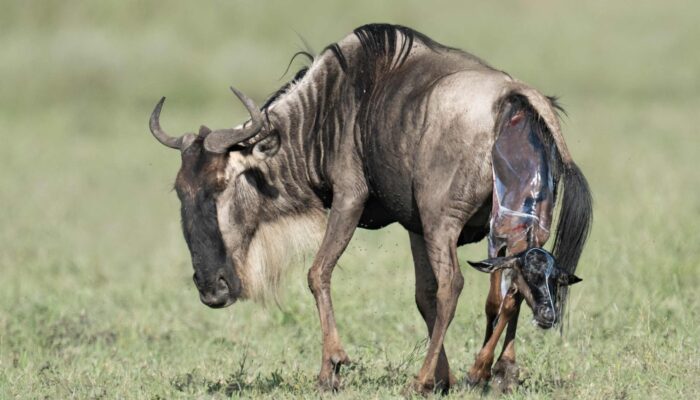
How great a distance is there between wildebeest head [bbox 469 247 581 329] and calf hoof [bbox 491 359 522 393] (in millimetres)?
564

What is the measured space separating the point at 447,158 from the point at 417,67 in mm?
796

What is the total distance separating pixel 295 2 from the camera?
29.1 m

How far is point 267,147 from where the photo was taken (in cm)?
739

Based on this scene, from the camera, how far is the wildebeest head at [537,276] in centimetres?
599

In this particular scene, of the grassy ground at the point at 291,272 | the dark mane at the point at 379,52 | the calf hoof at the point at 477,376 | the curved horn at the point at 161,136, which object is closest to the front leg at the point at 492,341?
the calf hoof at the point at 477,376

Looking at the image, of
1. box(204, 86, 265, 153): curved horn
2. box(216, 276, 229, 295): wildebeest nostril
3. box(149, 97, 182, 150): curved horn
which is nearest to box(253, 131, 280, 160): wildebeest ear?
box(204, 86, 265, 153): curved horn

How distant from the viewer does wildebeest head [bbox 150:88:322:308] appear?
23.6ft

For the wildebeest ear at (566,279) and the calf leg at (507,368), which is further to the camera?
the calf leg at (507,368)

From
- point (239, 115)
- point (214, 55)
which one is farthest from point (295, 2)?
point (239, 115)

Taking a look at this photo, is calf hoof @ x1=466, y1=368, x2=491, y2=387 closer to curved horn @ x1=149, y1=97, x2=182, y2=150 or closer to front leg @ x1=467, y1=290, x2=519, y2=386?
front leg @ x1=467, y1=290, x2=519, y2=386

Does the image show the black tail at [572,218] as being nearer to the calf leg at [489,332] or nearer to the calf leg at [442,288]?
the calf leg at [489,332]

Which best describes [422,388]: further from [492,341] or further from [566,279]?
[566,279]

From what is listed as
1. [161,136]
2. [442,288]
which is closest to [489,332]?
[442,288]

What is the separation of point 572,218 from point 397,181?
1004 millimetres
